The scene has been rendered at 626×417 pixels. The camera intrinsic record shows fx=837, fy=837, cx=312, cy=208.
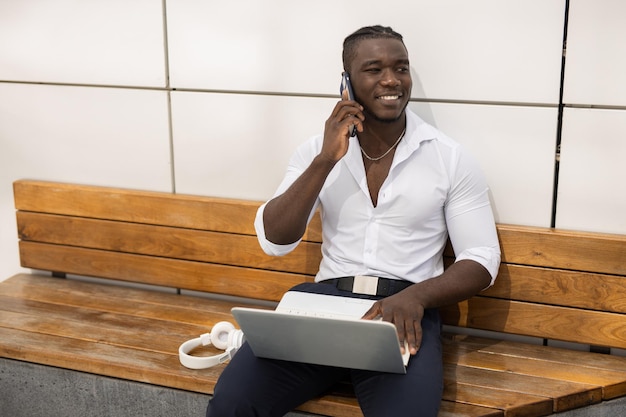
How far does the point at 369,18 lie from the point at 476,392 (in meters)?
1.41

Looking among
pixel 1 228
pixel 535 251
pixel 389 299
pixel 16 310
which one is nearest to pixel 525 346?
pixel 535 251

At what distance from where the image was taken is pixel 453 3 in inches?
118

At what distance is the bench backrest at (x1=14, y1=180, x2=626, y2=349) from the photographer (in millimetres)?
3012

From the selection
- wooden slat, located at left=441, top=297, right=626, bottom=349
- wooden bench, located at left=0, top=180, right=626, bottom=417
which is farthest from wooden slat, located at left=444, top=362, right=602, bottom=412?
wooden slat, located at left=441, top=297, right=626, bottom=349

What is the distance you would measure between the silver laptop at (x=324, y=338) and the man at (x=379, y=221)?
72mm

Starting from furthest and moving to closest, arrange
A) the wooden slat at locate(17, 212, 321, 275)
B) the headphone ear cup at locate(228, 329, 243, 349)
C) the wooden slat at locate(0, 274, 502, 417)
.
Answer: the wooden slat at locate(17, 212, 321, 275)
the headphone ear cup at locate(228, 329, 243, 349)
the wooden slat at locate(0, 274, 502, 417)

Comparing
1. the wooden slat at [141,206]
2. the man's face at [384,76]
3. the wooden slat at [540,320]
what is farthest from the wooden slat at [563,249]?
the wooden slat at [141,206]

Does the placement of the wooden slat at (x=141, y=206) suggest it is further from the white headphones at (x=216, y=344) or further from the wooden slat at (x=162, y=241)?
the white headphones at (x=216, y=344)

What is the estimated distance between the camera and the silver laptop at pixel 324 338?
2.43 m

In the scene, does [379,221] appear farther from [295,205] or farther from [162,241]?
[162,241]

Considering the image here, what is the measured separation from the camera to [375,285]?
294 cm

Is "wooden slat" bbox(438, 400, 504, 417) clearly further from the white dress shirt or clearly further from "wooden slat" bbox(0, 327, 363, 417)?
the white dress shirt

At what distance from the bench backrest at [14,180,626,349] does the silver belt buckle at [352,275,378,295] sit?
384mm

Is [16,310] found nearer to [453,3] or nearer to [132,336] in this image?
[132,336]
